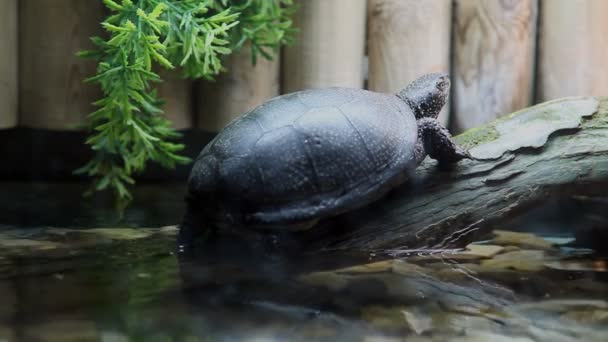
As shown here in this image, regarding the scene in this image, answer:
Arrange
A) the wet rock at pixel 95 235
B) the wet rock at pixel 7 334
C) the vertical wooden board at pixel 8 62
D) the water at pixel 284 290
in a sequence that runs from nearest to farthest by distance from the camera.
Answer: the wet rock at pixel 7 334, the water at pixel 284 290, the wet rock at pixel 95 235, the vertical wooden board at pixel 8 62

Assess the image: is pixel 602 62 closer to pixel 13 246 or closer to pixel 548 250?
pixel 548 250

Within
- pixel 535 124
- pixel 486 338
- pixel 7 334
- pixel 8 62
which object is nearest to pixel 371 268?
pixel 486 338

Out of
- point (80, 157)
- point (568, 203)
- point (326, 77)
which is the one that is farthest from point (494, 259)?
point (80, 157)

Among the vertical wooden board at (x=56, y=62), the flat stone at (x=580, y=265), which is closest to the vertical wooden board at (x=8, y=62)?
the vertical wooden board at (x=56, y=62)

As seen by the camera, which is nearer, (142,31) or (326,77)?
(142,31)

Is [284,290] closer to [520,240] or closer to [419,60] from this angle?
[520,240]

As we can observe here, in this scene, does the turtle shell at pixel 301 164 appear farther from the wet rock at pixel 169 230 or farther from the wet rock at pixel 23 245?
the wet rock at pixel 23 245
